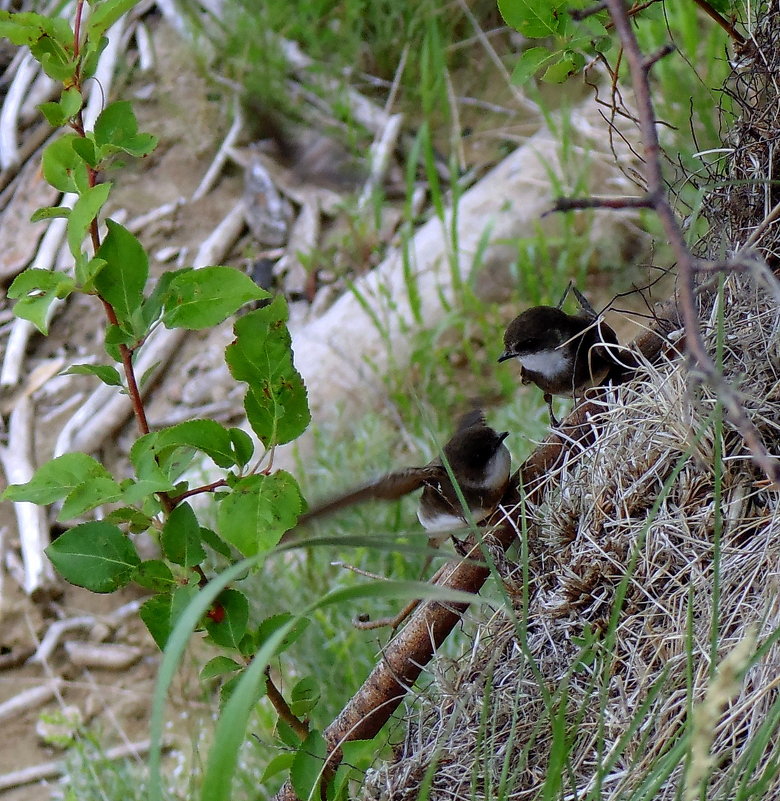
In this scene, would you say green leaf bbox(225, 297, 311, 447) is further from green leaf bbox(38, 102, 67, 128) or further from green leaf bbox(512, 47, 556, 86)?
green leaf bbox(512, 47, 556, 86)

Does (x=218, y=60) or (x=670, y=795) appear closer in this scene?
(x=670, y=795)

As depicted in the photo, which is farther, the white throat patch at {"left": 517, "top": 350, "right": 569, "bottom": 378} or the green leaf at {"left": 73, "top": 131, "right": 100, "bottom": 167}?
the white throat patch at {"left": 517, "top": 350, "right": 569, "bottom": 378}

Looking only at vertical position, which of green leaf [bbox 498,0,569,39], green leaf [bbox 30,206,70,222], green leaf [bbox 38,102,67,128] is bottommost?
green leaf [bbox 30,206,70,222]

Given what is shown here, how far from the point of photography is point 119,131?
141 cm

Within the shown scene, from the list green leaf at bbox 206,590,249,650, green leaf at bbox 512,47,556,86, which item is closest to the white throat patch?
green leaf at bbox 512,47,556,86

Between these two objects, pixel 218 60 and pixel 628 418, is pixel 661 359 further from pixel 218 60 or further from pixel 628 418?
pixel 218 60

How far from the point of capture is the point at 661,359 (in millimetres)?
1603

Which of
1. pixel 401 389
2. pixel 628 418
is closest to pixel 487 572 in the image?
pixel 628 418

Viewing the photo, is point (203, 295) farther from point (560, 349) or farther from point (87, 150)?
point (560, 349)

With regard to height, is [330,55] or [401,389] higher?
[330,55]

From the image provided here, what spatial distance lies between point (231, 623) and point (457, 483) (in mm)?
383

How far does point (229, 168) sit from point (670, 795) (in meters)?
4.80

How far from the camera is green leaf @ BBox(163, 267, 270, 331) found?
1387 millimetres

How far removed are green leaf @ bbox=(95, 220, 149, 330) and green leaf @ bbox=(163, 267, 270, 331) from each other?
5 cm
